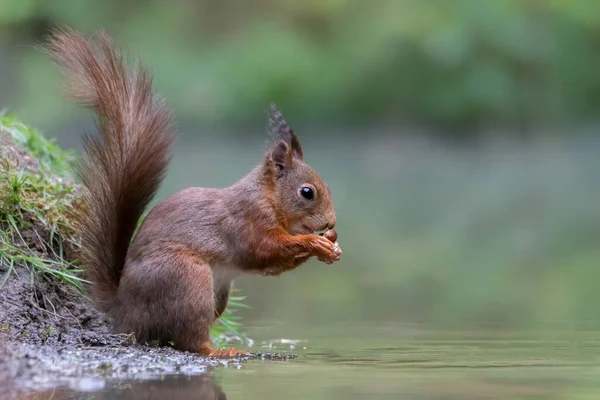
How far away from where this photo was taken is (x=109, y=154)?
4.00 metres

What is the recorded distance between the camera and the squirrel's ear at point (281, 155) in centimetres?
422

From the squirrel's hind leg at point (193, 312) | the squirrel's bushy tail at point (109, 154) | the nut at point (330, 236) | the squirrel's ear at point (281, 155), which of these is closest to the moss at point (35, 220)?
the squirrel's bushy tail at point (109, 154)

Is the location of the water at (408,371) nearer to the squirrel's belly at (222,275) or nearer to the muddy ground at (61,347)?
the muddy ground at (61,347)

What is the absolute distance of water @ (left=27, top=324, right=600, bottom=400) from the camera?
2.83 meters

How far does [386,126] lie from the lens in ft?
50.3

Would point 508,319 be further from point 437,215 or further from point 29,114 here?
point 29,114

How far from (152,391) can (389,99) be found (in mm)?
13174

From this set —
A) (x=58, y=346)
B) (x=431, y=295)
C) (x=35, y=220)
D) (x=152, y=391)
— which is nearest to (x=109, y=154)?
(x=35, y=220)

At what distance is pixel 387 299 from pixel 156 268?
1865mm

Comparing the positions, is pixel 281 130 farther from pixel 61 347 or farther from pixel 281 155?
pixel 61 347

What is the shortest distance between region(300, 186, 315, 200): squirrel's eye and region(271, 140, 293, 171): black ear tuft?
4.3 inches

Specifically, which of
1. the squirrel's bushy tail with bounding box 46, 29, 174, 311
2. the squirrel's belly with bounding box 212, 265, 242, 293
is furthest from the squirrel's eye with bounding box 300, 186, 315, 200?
the squirrel's bushy tail with bounding box 46, 29, 174, 311

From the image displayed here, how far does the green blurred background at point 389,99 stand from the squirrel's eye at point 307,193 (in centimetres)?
328

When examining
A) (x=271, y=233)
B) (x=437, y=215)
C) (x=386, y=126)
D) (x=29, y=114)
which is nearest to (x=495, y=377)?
(x=271, y=233)
